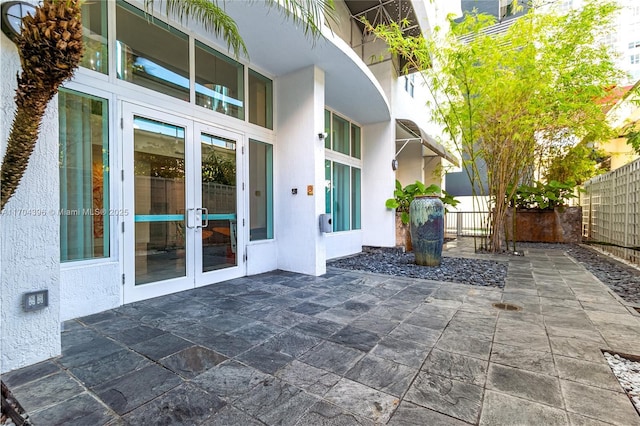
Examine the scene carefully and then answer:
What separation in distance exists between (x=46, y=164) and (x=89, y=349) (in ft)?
4.85

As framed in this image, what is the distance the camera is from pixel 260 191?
5074 millimetres

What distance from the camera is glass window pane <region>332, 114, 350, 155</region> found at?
700 cm

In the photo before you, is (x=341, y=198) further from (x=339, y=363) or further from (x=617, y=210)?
(x=617, y=210)

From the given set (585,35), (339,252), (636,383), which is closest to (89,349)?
(636,383)

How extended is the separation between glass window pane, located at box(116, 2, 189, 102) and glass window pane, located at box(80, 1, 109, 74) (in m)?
0.13

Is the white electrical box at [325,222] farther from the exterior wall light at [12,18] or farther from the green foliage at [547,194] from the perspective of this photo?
the green foliage at [547,194]

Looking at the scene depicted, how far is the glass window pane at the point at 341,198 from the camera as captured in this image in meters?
6.94

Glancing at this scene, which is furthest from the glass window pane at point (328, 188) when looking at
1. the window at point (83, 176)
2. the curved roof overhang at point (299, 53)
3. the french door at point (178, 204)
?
the window at point (83, 176)

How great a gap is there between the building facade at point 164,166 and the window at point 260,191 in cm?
3

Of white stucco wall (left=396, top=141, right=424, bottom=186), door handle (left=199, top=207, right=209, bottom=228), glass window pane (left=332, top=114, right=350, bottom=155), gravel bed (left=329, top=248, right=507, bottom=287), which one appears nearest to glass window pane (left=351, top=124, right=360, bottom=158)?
glass window pane (left=332, top=114, right=350, bottom=155)

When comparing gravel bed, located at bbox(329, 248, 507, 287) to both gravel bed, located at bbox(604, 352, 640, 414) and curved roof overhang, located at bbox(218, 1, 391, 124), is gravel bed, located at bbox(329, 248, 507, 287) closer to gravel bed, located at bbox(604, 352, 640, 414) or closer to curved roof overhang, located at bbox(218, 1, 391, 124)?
gravel bed, located at bbox(604, 352, 640, 414)

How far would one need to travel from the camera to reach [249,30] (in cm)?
386

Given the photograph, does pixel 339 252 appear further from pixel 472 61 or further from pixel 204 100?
pixel 472 61

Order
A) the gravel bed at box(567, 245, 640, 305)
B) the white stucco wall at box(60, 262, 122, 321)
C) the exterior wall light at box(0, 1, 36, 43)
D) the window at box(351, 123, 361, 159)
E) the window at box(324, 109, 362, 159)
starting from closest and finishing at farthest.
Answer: the exterior wall light at box(0, 1, 36, 43)
the white stucco wall at box(60, 262, 122, 321)
the gravel bed at box(567, 245, 640, 305)
the window at box(324, 109, 362, 159)
the window at box(351, 123, 361, 159)
